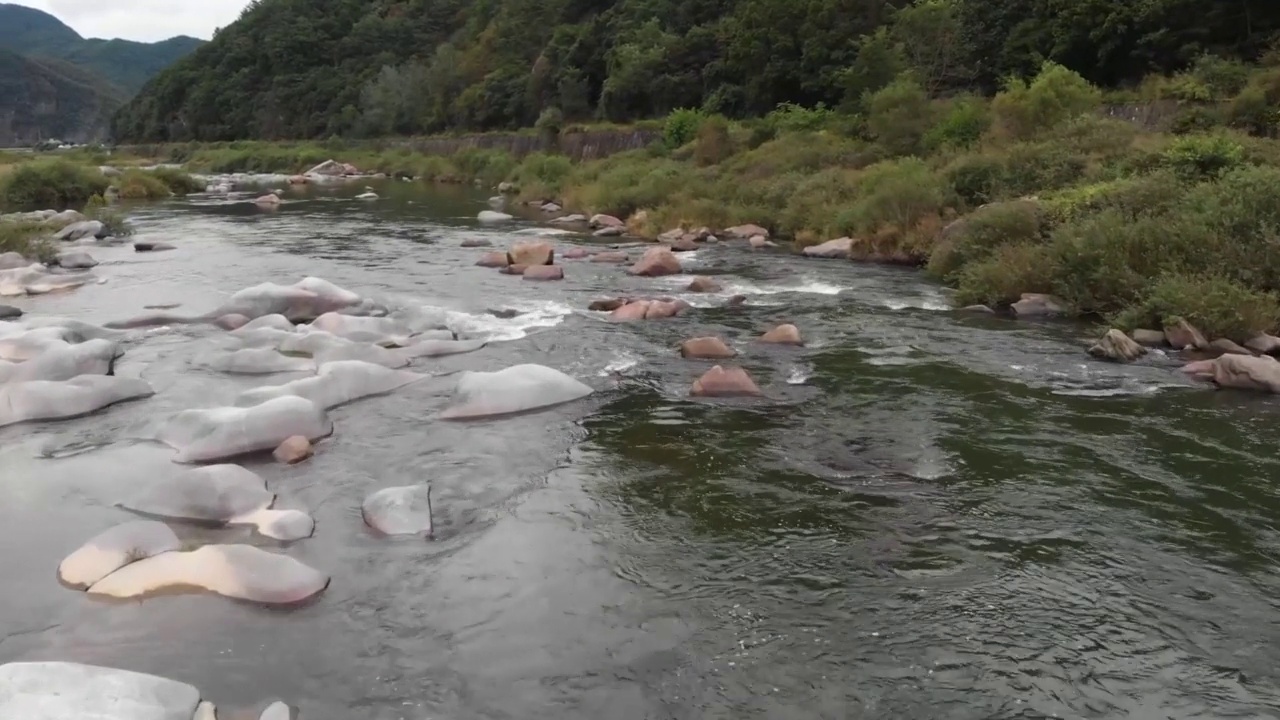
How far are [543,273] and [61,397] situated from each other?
9.59 metres

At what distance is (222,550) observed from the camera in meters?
6.09

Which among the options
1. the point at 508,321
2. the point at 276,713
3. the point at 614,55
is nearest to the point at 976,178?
the point at 508,321

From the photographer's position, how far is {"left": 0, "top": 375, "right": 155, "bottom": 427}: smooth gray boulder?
912 centimetres

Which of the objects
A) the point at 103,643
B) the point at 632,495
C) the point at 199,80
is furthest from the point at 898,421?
the point at 199,80

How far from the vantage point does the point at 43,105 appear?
179250 millimetres

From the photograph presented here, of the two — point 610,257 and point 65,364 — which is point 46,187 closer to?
point 610,257

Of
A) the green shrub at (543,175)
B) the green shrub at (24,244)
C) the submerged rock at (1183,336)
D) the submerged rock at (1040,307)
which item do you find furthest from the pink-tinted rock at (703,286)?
the green shrub at (543,175)

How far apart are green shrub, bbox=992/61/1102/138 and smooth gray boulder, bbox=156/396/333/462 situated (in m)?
19.3

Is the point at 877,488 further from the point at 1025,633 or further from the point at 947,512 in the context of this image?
the point at 1025,633

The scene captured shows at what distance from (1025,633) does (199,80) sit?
123m

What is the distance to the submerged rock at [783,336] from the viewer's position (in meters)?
12.4

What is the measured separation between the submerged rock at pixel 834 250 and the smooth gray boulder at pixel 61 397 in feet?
46.2

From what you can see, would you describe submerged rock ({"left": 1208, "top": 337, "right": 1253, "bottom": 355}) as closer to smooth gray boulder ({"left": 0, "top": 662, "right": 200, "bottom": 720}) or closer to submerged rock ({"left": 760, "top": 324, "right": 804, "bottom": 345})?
submerged rock ({"left": 760, "top": 324, "right": 804, "bottom": 345})

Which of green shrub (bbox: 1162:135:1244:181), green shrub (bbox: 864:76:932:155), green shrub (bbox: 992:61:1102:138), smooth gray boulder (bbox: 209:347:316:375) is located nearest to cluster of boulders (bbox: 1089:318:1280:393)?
green shrub (bbox: 1162:135:1244:181)
